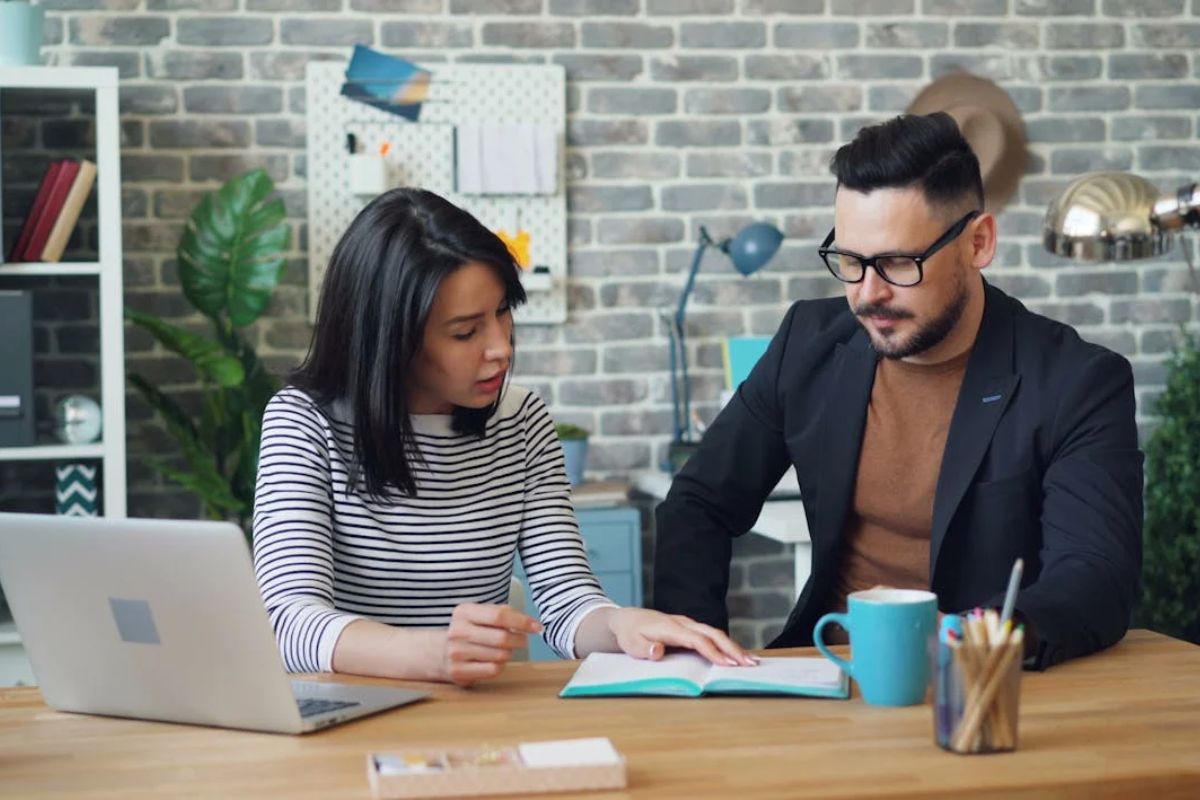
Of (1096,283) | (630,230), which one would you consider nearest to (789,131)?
(630,230)

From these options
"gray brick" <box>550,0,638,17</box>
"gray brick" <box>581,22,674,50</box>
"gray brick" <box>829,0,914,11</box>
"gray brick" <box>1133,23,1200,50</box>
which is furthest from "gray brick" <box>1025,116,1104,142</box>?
"gray brick" <box>550,0,638,17</box>

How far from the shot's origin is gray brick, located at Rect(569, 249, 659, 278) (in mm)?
4148

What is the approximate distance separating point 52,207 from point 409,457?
198cm

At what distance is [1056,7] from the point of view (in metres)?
4.32

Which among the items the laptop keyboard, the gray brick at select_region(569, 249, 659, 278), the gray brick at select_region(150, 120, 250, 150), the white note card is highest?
the gray brick at select_region(150, 120, 250, 150)

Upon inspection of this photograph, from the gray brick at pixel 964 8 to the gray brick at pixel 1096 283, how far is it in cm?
77

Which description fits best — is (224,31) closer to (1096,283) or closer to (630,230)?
(630,230)

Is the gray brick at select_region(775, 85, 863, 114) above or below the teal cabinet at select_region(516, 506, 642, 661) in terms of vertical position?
above

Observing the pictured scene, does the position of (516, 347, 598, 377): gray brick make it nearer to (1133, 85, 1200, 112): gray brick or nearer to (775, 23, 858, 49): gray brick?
(775, 23, 858, 49): gray brick

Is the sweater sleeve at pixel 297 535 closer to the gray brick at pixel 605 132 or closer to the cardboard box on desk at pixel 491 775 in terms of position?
the cardboard box on desk at pixel 491 775

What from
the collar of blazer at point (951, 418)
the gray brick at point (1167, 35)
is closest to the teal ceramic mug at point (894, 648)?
the collar of blazer at point (951, 418)

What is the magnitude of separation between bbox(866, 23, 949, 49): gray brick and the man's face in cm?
223

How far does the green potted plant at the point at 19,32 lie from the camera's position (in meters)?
3.55

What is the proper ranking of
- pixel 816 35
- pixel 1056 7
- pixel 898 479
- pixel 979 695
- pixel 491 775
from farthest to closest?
pixel 1056 7 < pixel 816 35 < pixel 898 479 < pixel 979 695 < pixel 491 775
